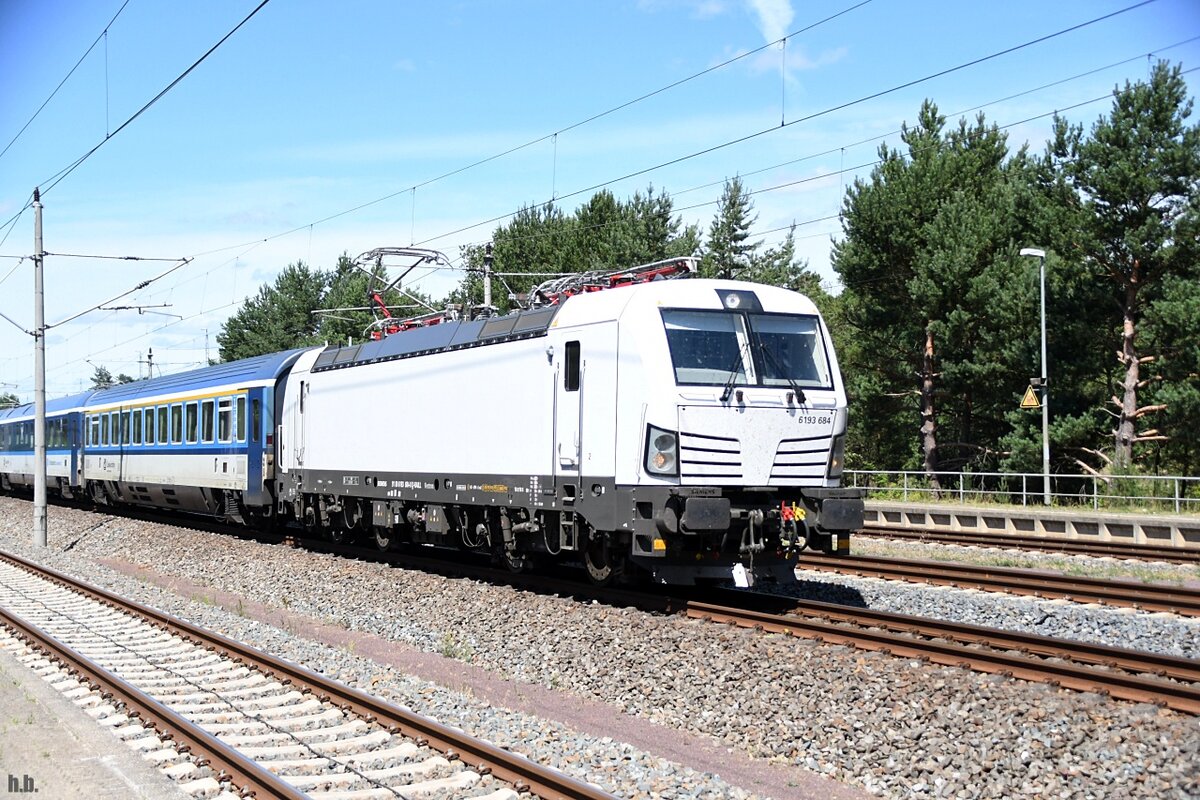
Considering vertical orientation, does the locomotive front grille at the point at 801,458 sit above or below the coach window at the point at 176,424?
below

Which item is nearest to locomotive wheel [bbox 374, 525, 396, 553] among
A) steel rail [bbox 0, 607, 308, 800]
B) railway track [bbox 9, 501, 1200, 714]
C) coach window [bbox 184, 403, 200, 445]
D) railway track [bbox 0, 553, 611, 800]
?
railway track [bbox 9, 501, 1200, 714]

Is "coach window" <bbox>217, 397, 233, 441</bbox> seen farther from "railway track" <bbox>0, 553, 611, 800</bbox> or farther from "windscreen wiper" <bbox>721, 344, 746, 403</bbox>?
"windscreen wiper" <bbox>721, 344, 746, 403</bbox>

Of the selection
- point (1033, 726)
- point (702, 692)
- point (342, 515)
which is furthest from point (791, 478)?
point (342, 515)

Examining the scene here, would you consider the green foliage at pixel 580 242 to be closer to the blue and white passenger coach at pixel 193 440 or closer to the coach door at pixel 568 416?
the blue and white passenger coach at pixel 193 440

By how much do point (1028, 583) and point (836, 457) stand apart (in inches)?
132

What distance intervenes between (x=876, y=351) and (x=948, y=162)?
6.84 m

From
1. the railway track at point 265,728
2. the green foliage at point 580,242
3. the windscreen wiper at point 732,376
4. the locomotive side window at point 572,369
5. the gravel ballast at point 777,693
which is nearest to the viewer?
the railway track at point 265,728

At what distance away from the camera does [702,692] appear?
9.67 metres

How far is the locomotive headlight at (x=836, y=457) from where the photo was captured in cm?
1301

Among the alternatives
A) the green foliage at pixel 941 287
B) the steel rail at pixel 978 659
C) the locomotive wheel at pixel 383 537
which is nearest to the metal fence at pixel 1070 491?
the green foliage at pixel 941 287

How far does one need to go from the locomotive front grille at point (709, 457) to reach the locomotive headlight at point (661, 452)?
63mm

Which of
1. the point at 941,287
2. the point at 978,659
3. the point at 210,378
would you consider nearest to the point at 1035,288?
the point at 941,287

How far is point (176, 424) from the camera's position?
91.5 ft

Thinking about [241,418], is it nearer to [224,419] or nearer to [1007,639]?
[224,419]
